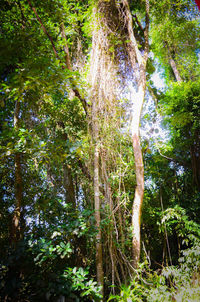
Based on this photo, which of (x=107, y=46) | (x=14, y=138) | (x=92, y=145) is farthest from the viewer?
(x=107, y=46)

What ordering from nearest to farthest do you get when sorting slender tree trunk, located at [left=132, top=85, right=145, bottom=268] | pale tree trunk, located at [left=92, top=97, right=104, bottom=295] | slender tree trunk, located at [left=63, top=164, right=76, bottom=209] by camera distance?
pale tree trunk, located at [left=92, top=97, right=104, bottom=295]
slender tree trunk, located at [left=132, top=85, right=145, bottom=268]
slender tree trunk, located at [left=63, top=164, right=76, bottom=209]

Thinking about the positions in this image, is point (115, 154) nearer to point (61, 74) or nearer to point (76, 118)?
point (76, 118)

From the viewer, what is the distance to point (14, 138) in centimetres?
178

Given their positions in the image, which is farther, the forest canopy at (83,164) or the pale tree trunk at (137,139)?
the pale tree trunk at (137,139)

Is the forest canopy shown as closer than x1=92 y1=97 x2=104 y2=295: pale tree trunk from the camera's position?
Yes

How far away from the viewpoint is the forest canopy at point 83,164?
1.65m

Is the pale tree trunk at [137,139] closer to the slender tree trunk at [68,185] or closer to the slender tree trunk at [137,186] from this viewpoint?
the slender tree trunk at [137,186]

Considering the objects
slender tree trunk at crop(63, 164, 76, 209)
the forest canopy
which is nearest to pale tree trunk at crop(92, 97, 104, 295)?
the forest canopy

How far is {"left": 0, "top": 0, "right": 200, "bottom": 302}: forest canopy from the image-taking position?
1.65 metres

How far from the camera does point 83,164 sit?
3189 mm

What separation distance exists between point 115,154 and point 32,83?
5.24ft

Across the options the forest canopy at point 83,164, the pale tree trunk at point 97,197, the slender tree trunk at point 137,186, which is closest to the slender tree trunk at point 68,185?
the forest canopy at point 83,164

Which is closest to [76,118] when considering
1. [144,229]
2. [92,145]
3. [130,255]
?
[92,145]

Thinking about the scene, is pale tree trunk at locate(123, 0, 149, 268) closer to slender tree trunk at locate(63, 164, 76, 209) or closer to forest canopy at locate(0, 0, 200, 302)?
forest canopy at locate(0, 0, 200, 302)
